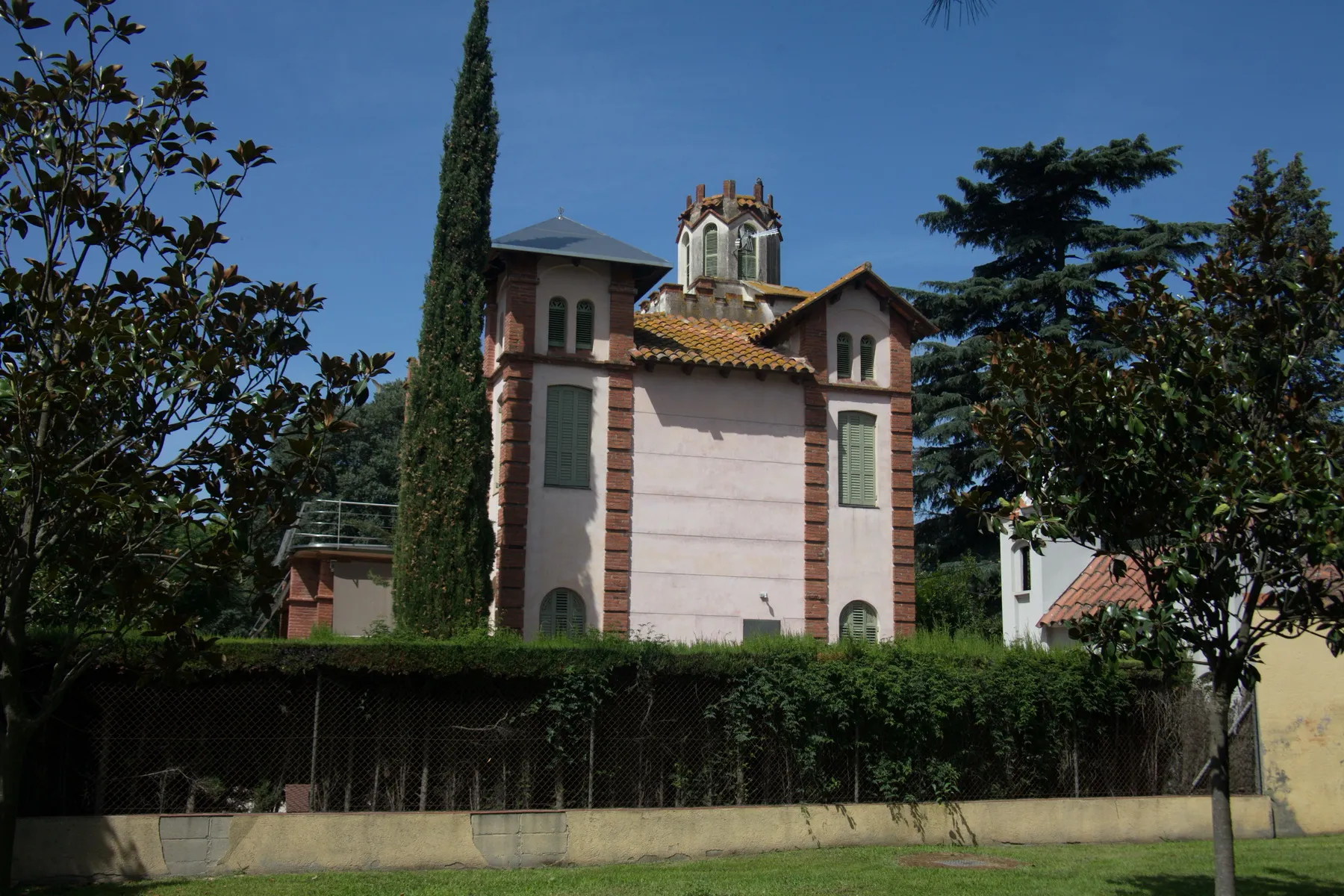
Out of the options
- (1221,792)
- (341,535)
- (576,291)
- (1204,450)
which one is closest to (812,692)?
(1221,792)

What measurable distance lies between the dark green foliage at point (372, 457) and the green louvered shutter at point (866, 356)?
3049cm

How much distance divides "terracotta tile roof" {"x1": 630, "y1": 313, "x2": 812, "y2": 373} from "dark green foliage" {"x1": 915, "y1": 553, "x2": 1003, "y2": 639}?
714 cm

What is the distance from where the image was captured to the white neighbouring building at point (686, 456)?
2267cm

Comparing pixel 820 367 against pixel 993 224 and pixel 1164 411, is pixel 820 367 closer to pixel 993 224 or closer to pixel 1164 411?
pixel 1164 411

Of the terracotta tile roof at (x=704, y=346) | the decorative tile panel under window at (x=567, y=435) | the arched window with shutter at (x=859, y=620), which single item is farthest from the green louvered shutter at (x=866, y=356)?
the decorative tile panel under window at (x=567, y=435)

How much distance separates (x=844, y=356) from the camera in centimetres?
2525

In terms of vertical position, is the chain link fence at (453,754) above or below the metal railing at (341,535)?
below

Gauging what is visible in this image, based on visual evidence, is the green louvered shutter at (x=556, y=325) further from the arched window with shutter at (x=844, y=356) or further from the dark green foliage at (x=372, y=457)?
the dark green foliage at (x=372, y=457)

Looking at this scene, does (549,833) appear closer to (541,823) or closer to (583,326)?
(541,823)

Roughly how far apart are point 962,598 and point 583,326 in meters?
12.6

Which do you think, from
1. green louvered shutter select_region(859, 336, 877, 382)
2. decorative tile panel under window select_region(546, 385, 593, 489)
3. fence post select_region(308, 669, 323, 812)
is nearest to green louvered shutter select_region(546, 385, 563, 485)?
decorative tile panel under window select_region(546, 385, 593, 489)

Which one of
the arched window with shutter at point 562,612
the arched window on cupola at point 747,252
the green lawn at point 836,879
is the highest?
the arched window on cupola at point 747,252

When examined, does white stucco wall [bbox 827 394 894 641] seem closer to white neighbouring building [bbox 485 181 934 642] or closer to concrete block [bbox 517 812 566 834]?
white neighbouring building [bbox 485 181 934 642]

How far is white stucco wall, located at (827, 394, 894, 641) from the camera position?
24078mm
